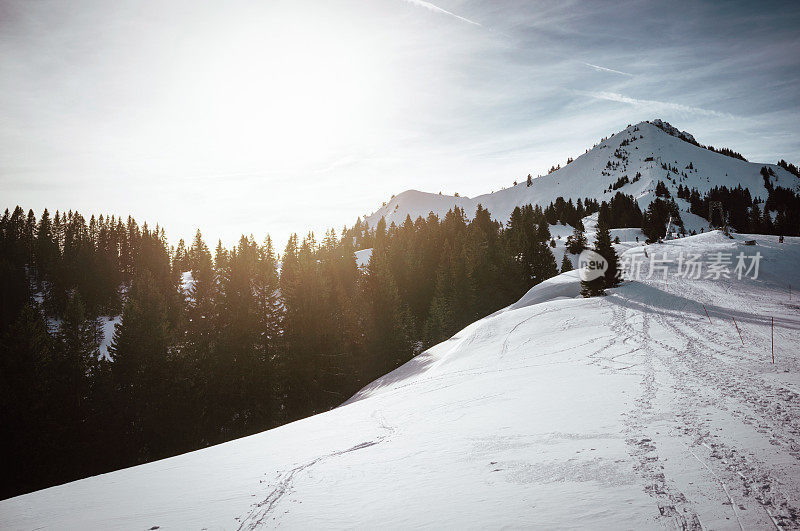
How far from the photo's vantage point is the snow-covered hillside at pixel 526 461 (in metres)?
4.86

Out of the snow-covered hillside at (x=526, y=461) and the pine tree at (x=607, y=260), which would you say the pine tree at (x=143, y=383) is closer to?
the snow-covered hillside at (x=526, y=461)

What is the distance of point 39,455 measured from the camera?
21797 mm

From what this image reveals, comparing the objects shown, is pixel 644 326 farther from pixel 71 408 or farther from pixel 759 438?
pixel 71 408

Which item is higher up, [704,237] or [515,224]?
[515,224]

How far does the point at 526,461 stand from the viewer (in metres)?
6.47

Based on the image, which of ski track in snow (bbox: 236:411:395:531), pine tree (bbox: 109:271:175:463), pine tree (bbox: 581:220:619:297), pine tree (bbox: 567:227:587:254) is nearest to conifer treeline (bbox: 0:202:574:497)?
pine tree (bbox: 109:271:175:463)

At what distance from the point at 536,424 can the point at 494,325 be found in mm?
17571

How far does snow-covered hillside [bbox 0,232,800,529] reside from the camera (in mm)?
4855

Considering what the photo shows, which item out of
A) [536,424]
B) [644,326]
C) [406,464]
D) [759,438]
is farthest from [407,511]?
[644,326]

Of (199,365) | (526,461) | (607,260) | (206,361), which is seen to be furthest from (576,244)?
(526,461)

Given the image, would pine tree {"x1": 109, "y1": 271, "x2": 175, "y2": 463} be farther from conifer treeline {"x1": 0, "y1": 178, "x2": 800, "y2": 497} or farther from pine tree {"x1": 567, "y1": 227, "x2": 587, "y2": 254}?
pine tree {"x1": 567, "y1": 227, "x2": 587, "y2": 254}

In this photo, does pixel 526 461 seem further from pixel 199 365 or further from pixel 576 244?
pixel 576 244

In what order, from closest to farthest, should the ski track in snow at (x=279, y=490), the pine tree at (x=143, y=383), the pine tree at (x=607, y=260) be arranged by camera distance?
the ski track in snow at (x=279, y=490) < the pine tree at (x=143, y=383) < the pine tree at (x=607, y=260)

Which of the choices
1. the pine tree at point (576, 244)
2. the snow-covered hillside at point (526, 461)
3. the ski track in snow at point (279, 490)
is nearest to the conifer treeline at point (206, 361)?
the snow-covered hillside at point (526, 461)
